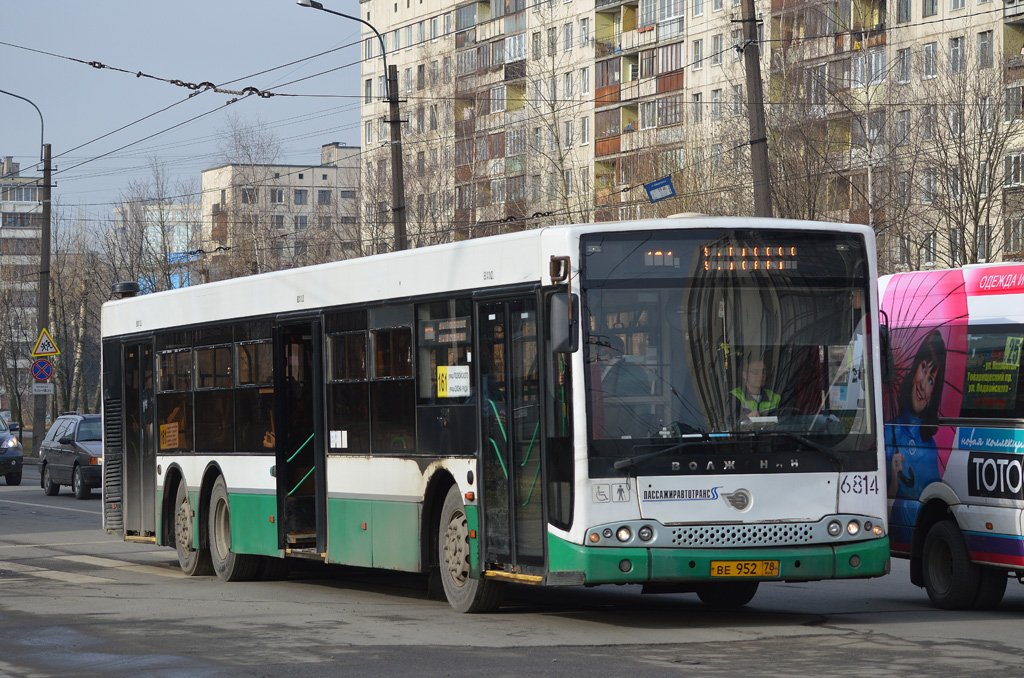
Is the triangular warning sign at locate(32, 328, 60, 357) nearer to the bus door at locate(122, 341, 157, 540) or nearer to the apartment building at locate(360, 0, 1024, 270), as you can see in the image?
the apartment building at locate(360, 0, 1024, 270)


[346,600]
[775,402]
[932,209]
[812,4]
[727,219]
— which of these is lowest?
[346,600]

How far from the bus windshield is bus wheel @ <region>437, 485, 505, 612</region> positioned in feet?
5.61

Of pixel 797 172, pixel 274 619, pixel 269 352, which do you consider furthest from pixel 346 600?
pixel 797 172

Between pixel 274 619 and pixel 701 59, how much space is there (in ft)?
194

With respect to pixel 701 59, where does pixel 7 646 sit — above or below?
below

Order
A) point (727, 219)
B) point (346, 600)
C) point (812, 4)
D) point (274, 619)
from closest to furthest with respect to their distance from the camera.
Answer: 1. point (727, 219)
2. point (274, 619)
3. point (346, 600)
4. point (812, 4)

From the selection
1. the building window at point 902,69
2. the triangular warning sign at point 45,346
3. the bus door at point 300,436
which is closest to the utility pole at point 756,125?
the bus door at point 300,436

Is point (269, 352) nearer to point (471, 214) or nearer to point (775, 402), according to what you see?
point (775, 402)

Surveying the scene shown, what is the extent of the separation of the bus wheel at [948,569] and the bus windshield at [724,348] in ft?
4.99

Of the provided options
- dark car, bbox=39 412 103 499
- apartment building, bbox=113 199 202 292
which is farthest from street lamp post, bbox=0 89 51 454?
apartment building, bbox=113 199 202 292

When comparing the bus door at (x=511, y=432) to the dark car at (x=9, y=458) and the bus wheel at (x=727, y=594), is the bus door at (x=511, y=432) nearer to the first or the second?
the bus wheel at (x=727, y=594)

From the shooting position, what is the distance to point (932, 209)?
4438cm

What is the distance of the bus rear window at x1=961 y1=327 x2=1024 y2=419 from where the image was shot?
1220cm

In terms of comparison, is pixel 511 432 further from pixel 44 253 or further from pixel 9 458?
pixel 44 253
